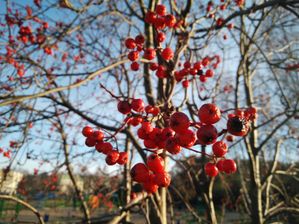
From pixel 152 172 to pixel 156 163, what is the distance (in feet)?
0.37

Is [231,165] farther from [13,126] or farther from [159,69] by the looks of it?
[13,126]

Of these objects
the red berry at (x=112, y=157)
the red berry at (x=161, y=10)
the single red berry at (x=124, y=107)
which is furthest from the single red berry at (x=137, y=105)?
the red berry at (x=161, y=10)

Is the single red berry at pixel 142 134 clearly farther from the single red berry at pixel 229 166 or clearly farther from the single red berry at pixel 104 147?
the single red berry at pixel 229 166

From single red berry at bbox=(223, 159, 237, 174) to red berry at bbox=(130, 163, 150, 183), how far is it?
518mm

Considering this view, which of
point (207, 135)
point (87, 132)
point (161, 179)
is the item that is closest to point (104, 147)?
point (87, 132)

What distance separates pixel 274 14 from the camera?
6059mm

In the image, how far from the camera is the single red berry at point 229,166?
5.35 feet

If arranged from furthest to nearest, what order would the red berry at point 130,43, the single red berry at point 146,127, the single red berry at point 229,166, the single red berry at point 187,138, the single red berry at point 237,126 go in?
the red berry at point 130,43 < the single red berry at point 229,166 < the single red berry at point 146,127 < the single red berry at point 187,138 < the single red berry at point 237,126

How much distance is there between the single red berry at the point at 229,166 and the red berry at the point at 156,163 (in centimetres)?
45

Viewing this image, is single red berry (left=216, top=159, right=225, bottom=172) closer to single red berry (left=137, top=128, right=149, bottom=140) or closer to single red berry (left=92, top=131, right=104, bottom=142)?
single red berry (left=137, top=128, right=149, bottom=140)

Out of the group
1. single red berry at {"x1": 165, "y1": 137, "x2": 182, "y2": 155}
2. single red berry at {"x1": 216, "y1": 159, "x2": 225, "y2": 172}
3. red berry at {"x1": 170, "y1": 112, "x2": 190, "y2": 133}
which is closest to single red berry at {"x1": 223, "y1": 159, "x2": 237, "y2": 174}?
single red berry at {"x1": 216, "y1": 159, "x2": 225, "y2": 172}

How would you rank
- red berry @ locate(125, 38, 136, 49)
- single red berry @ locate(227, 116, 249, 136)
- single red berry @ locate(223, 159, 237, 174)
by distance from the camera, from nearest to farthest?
1. single red berry @ locate(227, 116, 249, 136)
2. single red berry @ locate(223, 159, 237, 174)
3. red berry @ locate(125, 38, 136, 49)

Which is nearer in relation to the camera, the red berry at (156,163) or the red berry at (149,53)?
the red berry at (156,163)

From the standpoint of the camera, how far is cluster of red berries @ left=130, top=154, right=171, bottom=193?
1.44 m
